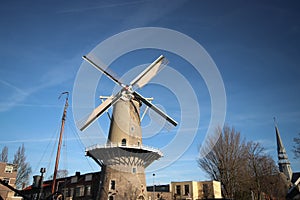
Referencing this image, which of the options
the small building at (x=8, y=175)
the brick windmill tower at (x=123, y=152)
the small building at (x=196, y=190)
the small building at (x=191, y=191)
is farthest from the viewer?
the small building at (x=196, y=190)

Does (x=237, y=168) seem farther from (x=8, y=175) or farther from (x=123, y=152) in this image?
(x=8, y=175)

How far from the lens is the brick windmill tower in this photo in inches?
1190

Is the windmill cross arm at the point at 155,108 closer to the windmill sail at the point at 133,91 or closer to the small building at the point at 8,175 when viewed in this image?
the windmill sail at the point at 133,91

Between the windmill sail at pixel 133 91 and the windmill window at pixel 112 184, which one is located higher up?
the windmill sail at pixel 133 91

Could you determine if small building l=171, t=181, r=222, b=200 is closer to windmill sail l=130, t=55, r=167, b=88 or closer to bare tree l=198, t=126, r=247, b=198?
bare tree l=198, t=126, r=247, b=198

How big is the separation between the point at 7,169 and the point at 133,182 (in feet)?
66.5

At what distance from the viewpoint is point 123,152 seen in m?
29.9

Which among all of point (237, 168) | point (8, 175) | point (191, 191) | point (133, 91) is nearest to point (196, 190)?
point (191, 191)

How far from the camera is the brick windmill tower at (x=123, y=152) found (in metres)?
30.2

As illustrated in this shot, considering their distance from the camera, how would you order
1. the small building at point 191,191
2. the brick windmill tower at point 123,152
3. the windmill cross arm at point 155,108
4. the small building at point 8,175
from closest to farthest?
the brick windmill tower at point 123,152 → the small building at point 8,175 → the windmill cross arm at point 155,108 → the small building at point 191,191

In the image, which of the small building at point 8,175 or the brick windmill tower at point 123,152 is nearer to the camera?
the brick windmill tower at point 123,152

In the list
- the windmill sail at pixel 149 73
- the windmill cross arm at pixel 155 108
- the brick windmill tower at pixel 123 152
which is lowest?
the brick windmill tower at pixel 123 152

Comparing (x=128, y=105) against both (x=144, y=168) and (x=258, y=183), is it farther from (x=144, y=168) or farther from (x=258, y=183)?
(x=258, y=183)

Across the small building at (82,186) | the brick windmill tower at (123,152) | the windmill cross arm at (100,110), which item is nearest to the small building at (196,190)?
the brick windmill tower at (123,152)
